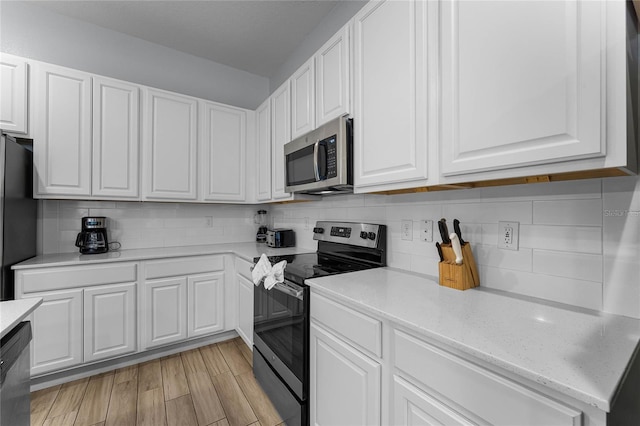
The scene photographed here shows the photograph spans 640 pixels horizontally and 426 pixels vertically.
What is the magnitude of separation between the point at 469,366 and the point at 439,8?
4.27 feet

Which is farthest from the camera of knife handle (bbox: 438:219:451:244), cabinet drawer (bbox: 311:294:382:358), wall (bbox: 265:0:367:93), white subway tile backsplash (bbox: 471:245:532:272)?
wall (bbox: 265:0:367:93)

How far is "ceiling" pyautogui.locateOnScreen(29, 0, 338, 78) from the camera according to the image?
2316 mm

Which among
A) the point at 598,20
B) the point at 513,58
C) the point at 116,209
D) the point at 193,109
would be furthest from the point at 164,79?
the point at 598,20

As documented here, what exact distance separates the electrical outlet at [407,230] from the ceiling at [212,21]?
78.6 inches

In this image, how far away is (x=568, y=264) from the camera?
1.04 metres

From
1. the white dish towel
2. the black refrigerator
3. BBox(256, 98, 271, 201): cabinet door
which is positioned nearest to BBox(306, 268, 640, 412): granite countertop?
the white dish towel

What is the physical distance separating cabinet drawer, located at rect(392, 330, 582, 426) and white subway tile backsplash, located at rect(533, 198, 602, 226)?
2.28 feet

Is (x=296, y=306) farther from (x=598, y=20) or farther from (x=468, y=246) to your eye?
(x=598, y=20)

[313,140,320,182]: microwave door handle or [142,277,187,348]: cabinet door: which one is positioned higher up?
[313,140,320,182]: microwave door handle

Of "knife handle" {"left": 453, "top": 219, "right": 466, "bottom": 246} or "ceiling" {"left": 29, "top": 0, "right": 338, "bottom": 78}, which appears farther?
"ceiling" {"left": 29, "top": 0, "right": 338, "bottom": 78}

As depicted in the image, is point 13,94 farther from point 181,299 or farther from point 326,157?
point 326,157

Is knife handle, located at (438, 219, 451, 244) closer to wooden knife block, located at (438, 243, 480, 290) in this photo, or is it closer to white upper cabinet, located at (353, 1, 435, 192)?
wooden knife block, located at (438, 243, 480, 290)

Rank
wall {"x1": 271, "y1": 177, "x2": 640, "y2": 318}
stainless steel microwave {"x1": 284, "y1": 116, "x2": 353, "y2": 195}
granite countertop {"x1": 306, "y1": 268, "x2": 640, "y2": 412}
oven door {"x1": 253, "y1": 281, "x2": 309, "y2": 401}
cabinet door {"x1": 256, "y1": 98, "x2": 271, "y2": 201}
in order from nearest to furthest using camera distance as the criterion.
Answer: granite countertop {"x1": 306, "y1": 268, "x2": 640, "y2": 412} → wall {"x1": 271, "y1": 177, "x2": 640, "y2": 318} → oven door {"x1": 253, "y1": 281, "x2": 309, "y2": 401} → stainless steel microwave {"x1": 284, "y1": 116, "x2": 353, "y2": 195} → cabinet door {"x1": 256, "y1": 98, "x2": 271, "y2": 201}

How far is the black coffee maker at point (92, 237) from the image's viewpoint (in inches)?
91.4
